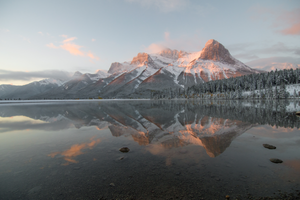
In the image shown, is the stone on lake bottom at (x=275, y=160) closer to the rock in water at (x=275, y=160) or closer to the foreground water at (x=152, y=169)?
the rock in water at (x=275, y=160)

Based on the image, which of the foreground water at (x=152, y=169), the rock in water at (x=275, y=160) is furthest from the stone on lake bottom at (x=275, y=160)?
the foreground water at (x=152, y=169)

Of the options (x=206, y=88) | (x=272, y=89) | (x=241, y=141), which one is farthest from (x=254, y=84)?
(x=241, y=141)

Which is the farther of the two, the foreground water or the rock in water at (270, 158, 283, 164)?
the rock in water at (270, 158, 283, 164)

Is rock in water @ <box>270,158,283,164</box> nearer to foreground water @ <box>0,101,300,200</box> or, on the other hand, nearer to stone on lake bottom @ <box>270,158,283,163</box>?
stone on lake bottom @ <box>270,158,283,163</box>

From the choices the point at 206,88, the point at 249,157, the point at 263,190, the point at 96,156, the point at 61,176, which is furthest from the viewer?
the point at 206,88

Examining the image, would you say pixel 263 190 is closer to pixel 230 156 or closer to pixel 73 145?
pixel 230 156

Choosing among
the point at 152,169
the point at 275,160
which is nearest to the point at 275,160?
the point at 275,160

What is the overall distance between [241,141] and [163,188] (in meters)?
10.8

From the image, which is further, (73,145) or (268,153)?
(73,145)

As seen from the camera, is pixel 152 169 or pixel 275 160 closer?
pixel 152 169

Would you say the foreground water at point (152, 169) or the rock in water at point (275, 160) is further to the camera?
the rock in water at point (275, 160)

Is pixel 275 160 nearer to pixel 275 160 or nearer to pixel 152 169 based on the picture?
pixel 275 160

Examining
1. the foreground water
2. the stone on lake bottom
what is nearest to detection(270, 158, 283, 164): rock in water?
the stone on lake bottom

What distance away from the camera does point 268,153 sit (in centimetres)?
1091
